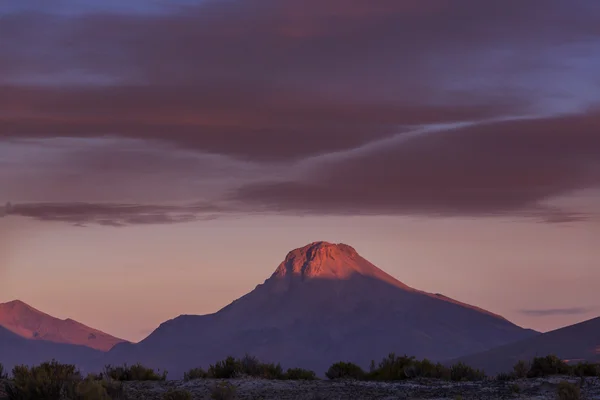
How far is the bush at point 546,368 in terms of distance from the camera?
36.7 metres

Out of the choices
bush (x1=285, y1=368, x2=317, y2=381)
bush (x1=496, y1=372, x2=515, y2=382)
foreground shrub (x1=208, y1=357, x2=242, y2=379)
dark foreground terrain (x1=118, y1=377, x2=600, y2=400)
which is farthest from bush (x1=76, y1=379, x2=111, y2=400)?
bush (x1=496, y1=372, x2=515, y2=382)

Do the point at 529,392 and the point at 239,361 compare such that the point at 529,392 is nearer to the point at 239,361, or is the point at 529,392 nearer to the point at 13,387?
the point at 239,361

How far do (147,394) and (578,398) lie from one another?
38.5 feet

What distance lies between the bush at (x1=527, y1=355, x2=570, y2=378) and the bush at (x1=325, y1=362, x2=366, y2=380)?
5882 millimetres

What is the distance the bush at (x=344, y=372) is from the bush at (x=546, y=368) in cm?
588

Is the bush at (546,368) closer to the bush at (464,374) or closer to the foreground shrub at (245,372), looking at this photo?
the bush at (464,374)

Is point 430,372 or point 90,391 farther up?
point 430,372

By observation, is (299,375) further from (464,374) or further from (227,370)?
(464,374)

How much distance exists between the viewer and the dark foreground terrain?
2978 centimetres

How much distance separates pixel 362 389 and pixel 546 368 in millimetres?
8423

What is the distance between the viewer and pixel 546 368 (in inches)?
1444

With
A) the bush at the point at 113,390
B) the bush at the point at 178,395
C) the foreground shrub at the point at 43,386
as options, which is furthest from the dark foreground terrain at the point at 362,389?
the foreground shrub at the point at 43,386

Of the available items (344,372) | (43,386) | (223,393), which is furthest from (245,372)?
(43,386)

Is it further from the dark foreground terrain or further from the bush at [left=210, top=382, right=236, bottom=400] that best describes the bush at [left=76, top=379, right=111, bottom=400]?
the bush at [left=210, top=382, right=236, bottom=400]
